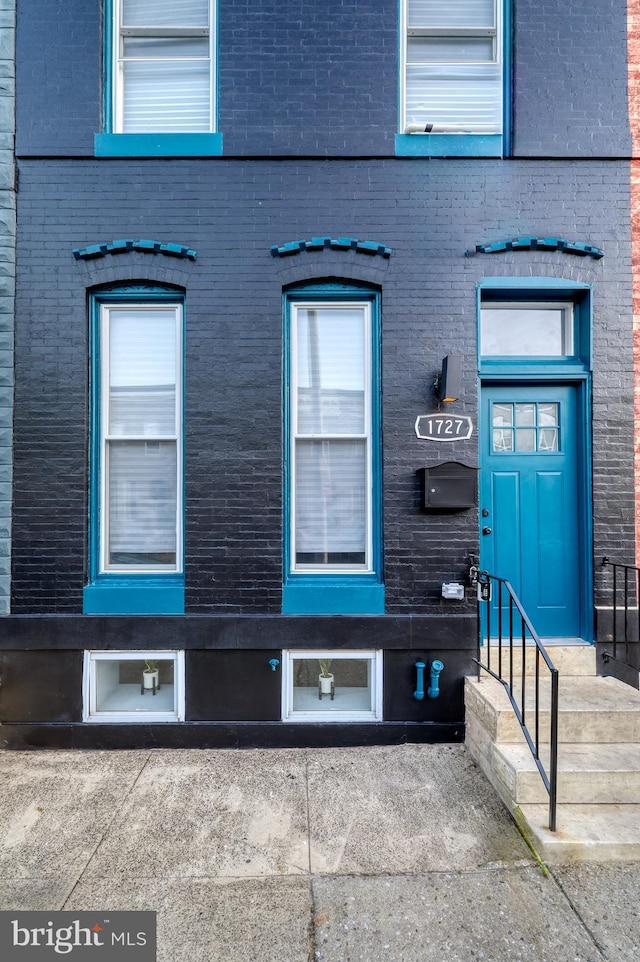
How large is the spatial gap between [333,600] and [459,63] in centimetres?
504

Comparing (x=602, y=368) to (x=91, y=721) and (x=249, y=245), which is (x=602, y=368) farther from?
(x=91, y=721)

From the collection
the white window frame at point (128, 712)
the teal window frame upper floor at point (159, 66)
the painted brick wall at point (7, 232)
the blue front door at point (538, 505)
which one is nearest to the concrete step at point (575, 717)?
the blue front door at point (538, 505)

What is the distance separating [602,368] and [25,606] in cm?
550

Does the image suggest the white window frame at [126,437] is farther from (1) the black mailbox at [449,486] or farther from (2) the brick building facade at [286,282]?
(1) the black mailbox at [449,486]

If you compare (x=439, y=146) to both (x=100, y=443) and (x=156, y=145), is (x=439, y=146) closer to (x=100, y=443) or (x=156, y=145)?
(x=156, y=145)

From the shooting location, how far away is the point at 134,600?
13.6ft

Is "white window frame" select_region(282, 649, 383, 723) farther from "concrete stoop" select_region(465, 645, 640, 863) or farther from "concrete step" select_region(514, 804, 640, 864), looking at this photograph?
"concrete step" select_region(514, 804, 640, 864)

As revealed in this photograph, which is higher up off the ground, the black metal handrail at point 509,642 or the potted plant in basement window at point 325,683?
the black metal handrail at point 509,642

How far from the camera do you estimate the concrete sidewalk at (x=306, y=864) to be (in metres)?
2.38

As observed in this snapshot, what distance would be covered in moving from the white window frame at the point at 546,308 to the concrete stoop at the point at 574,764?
285cm

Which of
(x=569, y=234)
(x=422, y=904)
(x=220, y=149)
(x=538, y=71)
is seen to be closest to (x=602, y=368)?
(x=569, y=234)

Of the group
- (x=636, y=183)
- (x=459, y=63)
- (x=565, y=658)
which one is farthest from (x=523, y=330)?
(x=565, y=658)

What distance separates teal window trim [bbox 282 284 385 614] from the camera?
13.6 ft

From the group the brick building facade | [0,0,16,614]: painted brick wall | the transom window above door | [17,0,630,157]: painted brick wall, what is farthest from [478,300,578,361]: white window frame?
[0,0,16,614]: painted brick wall
